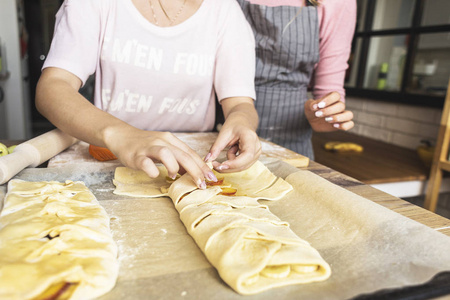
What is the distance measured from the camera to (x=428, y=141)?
2.65m

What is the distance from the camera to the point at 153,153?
0.77 m

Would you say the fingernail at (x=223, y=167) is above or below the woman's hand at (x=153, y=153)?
below

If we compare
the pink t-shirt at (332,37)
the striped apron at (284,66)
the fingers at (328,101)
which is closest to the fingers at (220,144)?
the fingers at (328,101)

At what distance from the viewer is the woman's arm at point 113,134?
783 millimetres

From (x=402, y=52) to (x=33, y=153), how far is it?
3287mm

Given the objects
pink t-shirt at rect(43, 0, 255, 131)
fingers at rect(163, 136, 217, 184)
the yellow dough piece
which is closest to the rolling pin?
pink t-shirt at rect(43, 0, 255, 131)

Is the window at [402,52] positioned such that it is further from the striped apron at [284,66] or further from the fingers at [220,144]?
the fingers at [220,144]

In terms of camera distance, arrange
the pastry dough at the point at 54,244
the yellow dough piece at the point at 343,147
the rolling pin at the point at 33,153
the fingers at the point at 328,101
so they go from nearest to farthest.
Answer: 1. the pastry dough at the point at 54,244
2. the rolling pin at the point at 33,153
3. the fingers at the point at 328,101
4. the yellow dough piece at the point at 343,147

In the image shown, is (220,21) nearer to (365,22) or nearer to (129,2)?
(129,2)

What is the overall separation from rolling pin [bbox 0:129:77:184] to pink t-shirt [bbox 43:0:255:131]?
222mm

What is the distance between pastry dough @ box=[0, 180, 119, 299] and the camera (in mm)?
508

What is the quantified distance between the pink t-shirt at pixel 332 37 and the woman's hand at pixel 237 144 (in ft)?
2.45

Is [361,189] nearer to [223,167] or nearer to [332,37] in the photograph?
[223,167]

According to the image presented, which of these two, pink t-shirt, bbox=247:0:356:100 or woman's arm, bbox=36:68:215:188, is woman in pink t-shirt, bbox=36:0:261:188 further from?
pink t-shirt, bbox=247:0:356:100
